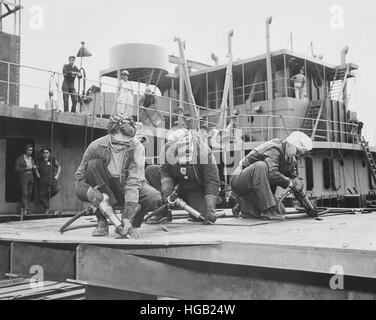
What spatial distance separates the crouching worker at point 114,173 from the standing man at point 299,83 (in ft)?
48.7

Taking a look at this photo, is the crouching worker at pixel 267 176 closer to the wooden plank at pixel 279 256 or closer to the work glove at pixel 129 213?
the work glove at pixel 129 213

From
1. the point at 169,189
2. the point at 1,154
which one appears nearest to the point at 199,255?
the point at 169,189

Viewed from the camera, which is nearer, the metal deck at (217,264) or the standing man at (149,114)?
the metal deck at (217,264)

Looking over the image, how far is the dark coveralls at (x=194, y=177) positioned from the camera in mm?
6137

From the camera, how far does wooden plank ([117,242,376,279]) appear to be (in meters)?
3.17

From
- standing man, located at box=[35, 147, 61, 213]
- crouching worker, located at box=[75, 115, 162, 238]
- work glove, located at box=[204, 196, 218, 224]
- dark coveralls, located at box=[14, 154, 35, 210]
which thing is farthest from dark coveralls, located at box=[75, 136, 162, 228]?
standing man, located at box=[35, 147, 61, 213]

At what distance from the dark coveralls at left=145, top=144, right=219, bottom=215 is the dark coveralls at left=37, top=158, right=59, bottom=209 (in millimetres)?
3878

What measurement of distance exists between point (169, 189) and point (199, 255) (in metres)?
2.56

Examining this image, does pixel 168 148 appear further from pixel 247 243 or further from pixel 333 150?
pixel 333 150

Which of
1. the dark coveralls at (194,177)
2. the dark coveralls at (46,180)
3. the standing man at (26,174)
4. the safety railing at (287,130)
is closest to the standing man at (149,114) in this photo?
the dark coveralls at (46,180)

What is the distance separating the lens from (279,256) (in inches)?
137

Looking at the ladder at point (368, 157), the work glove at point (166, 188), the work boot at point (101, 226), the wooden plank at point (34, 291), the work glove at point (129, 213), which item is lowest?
the wooden plank at point (34, 291)

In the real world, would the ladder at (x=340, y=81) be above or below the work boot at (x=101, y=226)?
above

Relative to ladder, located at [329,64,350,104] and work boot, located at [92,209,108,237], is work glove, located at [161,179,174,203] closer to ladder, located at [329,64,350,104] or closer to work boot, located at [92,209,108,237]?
work boot, located at [92,209,108,237]
